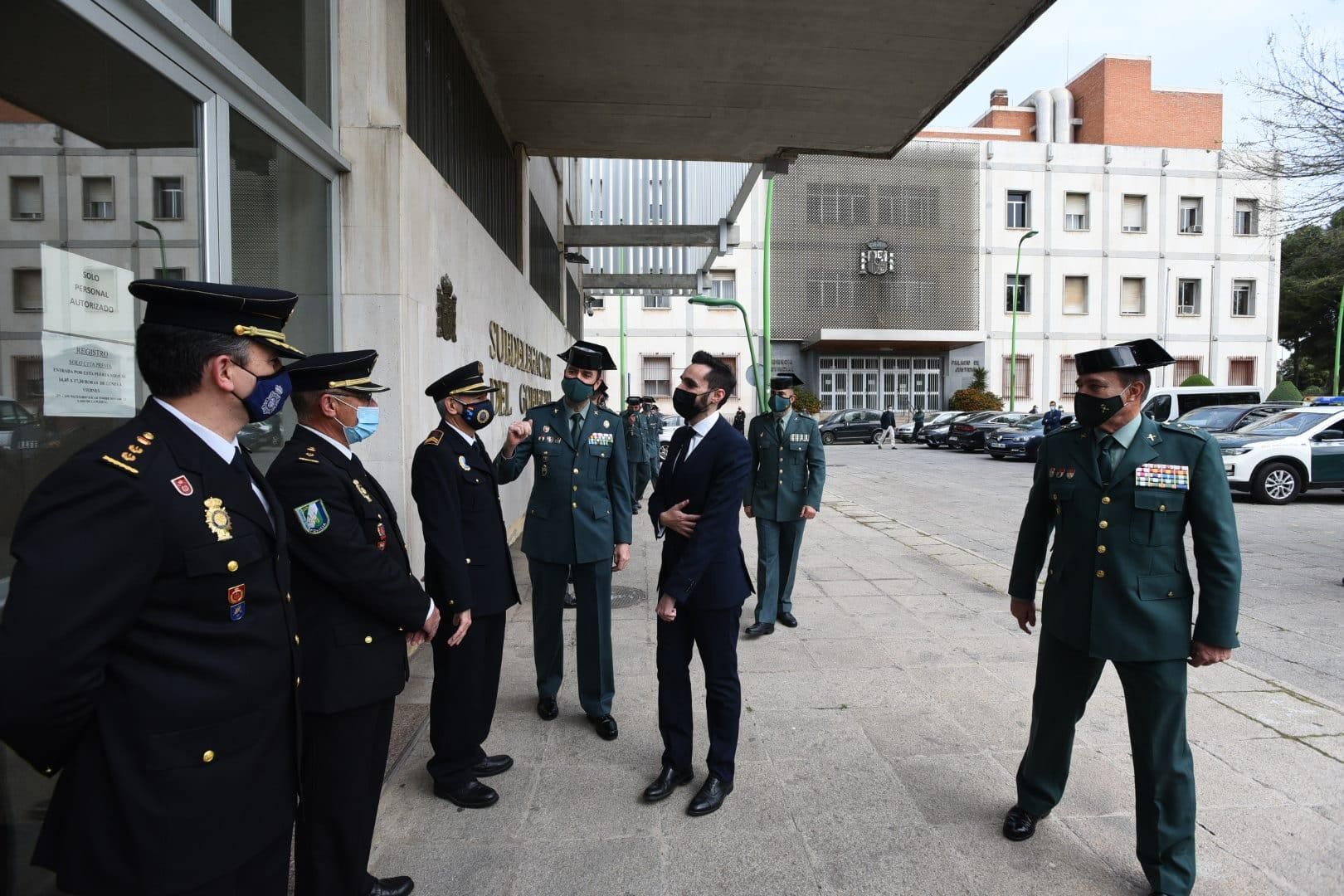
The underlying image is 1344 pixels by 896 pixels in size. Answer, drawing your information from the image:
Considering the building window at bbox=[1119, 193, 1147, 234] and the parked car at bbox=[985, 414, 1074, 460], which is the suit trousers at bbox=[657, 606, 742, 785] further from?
the building window at bbox=[1119, 193, 1147, 234]

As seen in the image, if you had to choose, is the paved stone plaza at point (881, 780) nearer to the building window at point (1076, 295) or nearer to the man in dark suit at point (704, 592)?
the man in dark suit at point (704, 592)

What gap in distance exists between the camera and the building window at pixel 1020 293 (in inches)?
1510

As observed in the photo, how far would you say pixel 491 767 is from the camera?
3631 millimetres

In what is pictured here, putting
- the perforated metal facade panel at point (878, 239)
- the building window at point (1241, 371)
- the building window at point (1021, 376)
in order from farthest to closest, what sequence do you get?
the building window at point (1241, 371), the building window at point (1021, 376), the perforated metal facade panel at point (878, 239)

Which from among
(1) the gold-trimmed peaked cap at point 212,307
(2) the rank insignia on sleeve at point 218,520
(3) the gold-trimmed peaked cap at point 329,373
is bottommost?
(2) the rank insignia on sleeve at point 218,520

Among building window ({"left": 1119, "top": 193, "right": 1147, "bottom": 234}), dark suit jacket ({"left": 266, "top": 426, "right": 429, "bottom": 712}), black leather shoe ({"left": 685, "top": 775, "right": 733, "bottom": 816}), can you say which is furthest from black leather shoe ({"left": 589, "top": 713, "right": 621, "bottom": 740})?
building window ({"left": 1119, "top": 193, "right": 1147, "bottom": 234})

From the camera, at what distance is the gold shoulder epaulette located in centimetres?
153

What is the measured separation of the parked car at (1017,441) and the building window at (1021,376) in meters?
14.7

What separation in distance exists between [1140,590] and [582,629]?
2721mm

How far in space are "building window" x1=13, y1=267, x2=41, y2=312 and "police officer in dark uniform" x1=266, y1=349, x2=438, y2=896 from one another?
2.69 feet

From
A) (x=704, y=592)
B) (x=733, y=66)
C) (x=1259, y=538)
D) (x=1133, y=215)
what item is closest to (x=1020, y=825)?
(x=704, y=592)

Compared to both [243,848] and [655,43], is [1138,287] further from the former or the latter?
[243,848]

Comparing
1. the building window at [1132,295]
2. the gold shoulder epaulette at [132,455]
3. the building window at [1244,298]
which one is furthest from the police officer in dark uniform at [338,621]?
the building window at [1244,298]

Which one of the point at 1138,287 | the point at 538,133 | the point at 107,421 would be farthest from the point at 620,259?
the point at 1138,287
